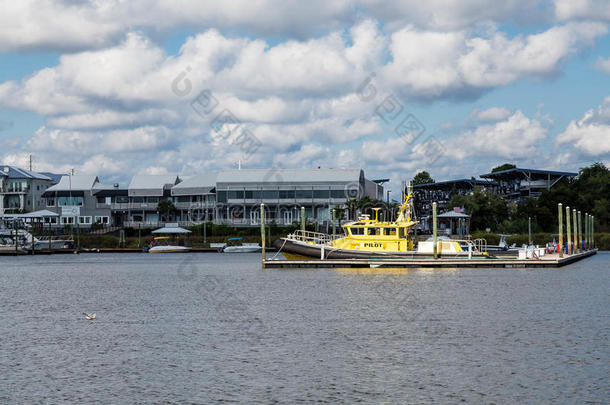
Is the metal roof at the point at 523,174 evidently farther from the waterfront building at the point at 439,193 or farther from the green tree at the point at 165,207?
the green tree at the point at 165,207

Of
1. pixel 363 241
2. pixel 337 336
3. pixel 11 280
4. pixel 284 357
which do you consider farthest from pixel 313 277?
pixel 284 357

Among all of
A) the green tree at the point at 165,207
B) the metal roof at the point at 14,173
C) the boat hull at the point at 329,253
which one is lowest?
the boat hull at the point at 329,253

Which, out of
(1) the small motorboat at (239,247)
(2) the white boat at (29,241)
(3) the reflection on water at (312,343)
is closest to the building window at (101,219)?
(2) the white boat at (29,241)

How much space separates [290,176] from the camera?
13588cm

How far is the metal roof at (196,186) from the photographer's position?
13862 centimetres

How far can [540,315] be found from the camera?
1438 inches

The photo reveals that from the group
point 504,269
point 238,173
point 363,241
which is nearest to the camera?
point 363,241

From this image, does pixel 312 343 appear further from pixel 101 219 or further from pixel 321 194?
pixel 101 219

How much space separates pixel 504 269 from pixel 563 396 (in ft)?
164

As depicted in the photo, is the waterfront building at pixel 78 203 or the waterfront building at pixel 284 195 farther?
the waterfront building at pixel 78 203

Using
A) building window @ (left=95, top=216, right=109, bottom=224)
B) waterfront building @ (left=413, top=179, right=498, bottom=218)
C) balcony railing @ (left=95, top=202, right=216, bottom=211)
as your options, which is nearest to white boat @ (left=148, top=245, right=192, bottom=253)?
balcony railing @ (left=95, top=202, right=216, bottom=211)

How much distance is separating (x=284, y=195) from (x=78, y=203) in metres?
40.5

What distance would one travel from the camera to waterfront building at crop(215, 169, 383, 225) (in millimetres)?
132875

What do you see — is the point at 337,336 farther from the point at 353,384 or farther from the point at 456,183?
the point at 456,183
